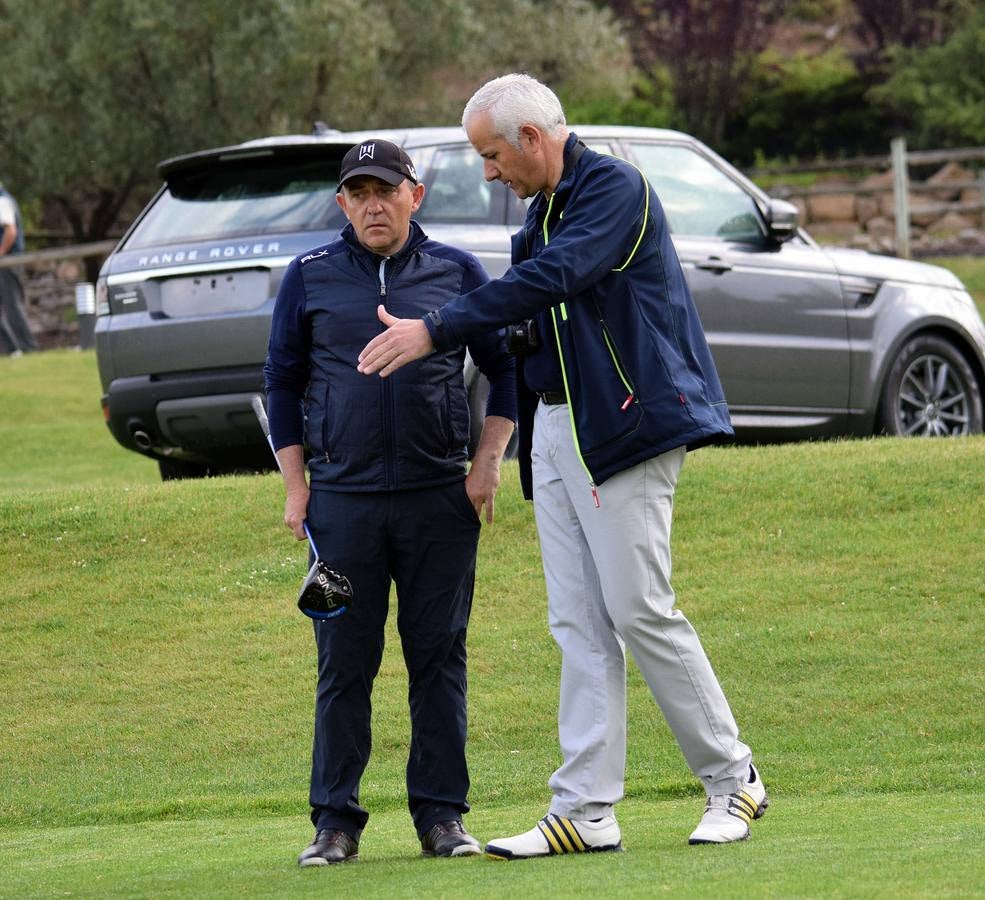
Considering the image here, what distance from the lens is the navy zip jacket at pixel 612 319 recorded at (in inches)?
190

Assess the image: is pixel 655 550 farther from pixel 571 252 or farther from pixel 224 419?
pixel 224 419

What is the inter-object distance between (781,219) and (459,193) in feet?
5.71

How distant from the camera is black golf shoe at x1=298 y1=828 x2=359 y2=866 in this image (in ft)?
16.8

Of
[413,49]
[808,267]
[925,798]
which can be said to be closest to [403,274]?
[925,798]

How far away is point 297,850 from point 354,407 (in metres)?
1.33

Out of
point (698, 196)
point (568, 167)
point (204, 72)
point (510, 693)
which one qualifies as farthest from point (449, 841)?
point (204, 72)

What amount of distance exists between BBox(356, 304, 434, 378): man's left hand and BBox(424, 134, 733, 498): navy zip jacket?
3 cm

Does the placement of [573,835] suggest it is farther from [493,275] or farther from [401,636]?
[493,275]

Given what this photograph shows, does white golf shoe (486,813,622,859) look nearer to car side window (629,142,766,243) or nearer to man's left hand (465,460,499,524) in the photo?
man's left hand (465,460,499,524)

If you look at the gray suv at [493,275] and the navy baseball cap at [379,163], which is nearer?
the navy baseball cap at [379,163]

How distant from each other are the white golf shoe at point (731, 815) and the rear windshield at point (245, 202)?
4.97 meters

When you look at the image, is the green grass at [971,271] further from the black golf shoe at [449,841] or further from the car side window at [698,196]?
the black golf shoe at [449,841]

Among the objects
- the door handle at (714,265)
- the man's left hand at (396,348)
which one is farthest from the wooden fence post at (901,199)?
the man's left hand at (396,348)

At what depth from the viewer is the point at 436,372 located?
5.35 meters
